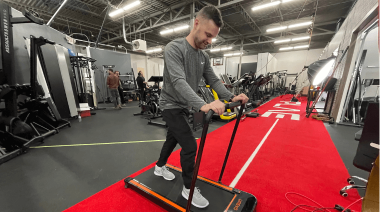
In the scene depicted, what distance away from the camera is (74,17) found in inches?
313

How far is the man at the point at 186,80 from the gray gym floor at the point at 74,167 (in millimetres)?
1129

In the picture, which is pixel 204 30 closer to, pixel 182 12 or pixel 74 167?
pixel 74 167

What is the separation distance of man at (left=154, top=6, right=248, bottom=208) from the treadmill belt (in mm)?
72

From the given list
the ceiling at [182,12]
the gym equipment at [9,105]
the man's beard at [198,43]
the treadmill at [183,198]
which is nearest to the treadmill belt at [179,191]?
the treadmill at [183,198]

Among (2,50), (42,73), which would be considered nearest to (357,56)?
(2,50)

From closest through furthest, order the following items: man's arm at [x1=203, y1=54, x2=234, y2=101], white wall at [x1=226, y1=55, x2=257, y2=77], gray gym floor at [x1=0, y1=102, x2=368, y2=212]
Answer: man's arm at [x1=203, y1=54, x2=234, y2=101], gray gym floor at [x1=0, y1=102, x2=368, y2=212], white wall at [x1=226, y1=55, x2=257, y2=77]

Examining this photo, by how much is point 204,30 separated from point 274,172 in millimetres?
1936

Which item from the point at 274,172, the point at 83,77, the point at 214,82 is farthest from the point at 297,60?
the point at 83,77

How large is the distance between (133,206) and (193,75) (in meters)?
1.35

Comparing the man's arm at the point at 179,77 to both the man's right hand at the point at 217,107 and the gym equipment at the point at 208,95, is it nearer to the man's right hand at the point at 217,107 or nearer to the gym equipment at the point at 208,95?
the man's right hand at the point at 217,107

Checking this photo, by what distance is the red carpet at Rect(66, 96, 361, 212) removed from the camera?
1.47 meters

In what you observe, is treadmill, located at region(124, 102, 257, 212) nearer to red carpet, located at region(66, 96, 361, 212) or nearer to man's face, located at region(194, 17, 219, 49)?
red carpet, located at region(66, 96, 361, 212)

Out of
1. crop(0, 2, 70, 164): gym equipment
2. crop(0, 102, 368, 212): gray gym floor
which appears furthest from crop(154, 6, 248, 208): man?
crop(0, 2, 70, 164): gym equipment

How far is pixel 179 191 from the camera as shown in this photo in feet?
4.91
